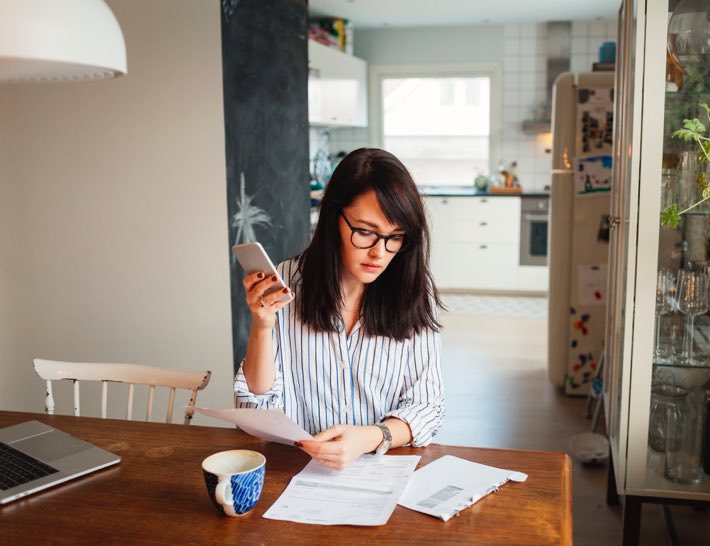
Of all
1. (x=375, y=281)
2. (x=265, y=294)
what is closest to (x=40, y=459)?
(x=265, y=294)

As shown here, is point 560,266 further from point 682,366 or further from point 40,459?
point 40,459

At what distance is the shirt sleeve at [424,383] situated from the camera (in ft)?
5.05

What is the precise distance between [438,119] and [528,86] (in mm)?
934

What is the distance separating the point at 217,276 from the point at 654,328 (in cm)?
149

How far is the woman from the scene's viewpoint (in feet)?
4.99

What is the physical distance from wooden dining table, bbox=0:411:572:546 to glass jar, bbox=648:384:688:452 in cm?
114

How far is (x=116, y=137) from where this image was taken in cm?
272

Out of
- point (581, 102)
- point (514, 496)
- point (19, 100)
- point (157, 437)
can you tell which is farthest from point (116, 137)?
point (581, 102)

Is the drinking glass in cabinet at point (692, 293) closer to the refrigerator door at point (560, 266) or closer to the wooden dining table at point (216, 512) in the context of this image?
the wooden dining table at point (216, 512)

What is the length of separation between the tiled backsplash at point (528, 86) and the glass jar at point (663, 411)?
478 centimetres

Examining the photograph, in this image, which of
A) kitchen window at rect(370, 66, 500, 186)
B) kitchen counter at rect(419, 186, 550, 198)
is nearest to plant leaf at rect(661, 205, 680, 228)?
kitchen counter at rect(419, 186, 550, 198)

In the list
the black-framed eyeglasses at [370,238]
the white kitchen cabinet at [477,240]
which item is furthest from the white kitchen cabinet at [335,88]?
the black-framed eyeglasses at [370,238]

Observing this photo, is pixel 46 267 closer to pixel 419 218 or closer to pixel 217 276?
pixel 217 276

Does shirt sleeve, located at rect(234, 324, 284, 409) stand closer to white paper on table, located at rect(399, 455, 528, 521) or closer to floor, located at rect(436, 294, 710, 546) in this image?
white paper on table, located at rect(399, 455, 528, 521)
